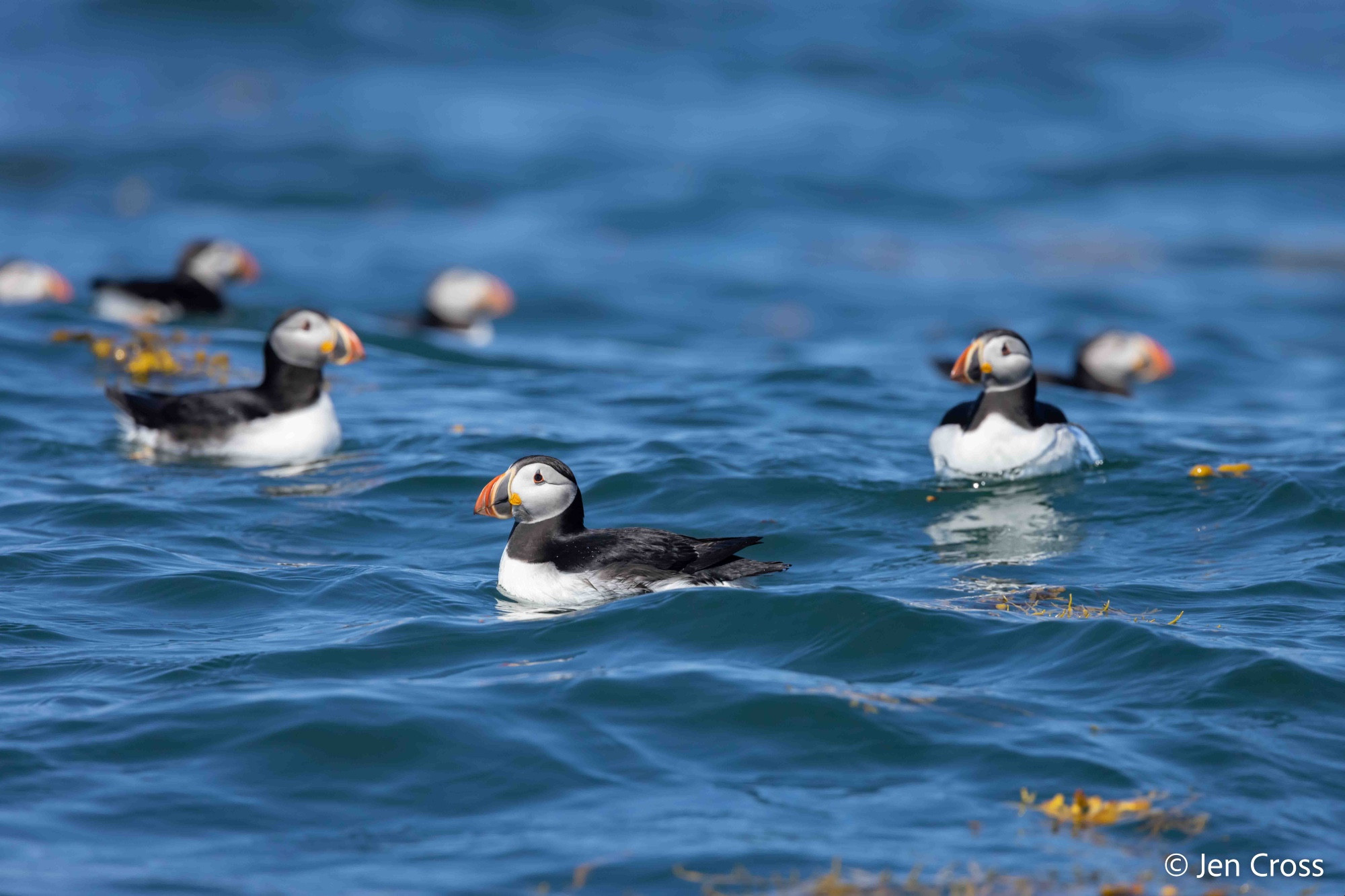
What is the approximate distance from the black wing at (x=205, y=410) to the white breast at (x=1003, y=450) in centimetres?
446

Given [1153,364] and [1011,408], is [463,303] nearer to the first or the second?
[1153,364]

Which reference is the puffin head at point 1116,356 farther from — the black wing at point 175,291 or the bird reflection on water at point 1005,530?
the black wing at point 175,291

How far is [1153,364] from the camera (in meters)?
14.6

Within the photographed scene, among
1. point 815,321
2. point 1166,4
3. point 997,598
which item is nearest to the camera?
point 997,598

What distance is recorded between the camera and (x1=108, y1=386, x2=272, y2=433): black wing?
32.7 ft

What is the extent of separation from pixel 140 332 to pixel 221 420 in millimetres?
4181

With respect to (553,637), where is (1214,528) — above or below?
above

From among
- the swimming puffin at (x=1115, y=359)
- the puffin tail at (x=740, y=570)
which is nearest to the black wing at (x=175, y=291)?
the swimming puffin at (x=1115, y=359)

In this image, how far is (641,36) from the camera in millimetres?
34812

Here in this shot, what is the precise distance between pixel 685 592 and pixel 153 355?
740 centimetres

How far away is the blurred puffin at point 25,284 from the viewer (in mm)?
15469

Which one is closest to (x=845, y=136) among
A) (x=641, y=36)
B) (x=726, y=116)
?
(x=726, y=116)

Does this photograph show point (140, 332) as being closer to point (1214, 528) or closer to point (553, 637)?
point (553, 637)

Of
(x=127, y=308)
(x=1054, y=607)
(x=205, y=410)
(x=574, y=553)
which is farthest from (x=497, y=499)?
(x=127, y=308)
